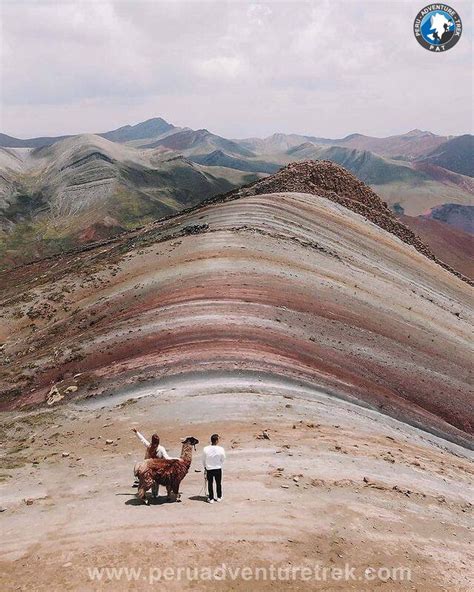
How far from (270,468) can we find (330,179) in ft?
145

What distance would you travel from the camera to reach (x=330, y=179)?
52.4 meters

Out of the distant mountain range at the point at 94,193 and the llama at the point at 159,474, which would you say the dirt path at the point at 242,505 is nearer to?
the llama at the point at 159,474

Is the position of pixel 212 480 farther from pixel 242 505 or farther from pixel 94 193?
pixel 94 193

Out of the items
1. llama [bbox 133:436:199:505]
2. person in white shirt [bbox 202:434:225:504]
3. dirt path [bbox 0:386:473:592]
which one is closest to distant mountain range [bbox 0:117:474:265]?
dirt path [bbox 0:386:473:592]

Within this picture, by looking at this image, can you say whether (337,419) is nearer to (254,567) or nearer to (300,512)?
(300,512)

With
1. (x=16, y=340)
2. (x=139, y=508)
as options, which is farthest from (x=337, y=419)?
(x=16, y=340)

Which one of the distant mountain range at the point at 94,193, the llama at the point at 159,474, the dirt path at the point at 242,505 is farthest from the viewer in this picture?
the distant mountain range at the point at 94,193

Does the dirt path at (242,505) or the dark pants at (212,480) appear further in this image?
the dark pants at (212,480)

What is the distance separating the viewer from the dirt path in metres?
8.44

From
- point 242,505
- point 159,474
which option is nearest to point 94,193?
point 159,474

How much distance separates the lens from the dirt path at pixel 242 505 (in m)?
8.44

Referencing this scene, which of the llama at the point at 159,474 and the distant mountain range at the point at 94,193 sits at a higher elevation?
the distant mountain range at the point at 94,193

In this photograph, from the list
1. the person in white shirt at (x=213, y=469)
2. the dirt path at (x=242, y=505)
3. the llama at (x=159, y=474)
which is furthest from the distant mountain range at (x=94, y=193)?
the person in white shirt at (x=213, y=469)

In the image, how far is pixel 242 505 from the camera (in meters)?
10.4
